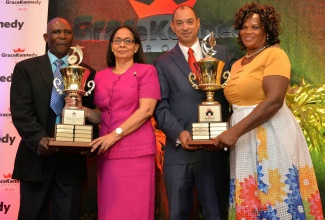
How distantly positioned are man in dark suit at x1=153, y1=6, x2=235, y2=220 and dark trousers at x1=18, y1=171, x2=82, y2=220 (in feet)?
2.20

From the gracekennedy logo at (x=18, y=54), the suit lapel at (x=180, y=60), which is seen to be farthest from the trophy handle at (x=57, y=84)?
the gracekennedy logo at (x=18, y=54)

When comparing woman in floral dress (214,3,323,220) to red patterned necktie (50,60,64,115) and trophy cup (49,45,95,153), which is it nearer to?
trophy cup (49,45,95,153)

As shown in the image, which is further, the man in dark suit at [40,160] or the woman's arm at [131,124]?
the man in dark suit at [40,160]

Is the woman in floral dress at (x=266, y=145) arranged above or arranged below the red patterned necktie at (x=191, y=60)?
below

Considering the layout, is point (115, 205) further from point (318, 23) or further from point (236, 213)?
point (318, 23)

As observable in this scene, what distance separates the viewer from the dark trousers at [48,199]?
3178mm

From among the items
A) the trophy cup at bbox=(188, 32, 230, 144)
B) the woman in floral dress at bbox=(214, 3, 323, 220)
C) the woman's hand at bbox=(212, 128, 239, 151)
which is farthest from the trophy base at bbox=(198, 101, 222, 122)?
the woman's hand at bbox=(212, 128, 239, 151)

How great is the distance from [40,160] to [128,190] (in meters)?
0.64

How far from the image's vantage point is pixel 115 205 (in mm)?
3098

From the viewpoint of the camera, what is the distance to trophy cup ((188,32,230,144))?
2.94 m

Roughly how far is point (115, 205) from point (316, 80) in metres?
2.81

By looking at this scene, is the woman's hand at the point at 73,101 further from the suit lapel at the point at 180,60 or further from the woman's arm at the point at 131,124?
the suit lapel at the point at 180,60

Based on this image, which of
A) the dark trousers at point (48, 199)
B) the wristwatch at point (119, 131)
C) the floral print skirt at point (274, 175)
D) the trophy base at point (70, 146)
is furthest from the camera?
the dark trousers at point (48, 199)

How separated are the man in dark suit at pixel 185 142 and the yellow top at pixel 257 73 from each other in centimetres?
39
